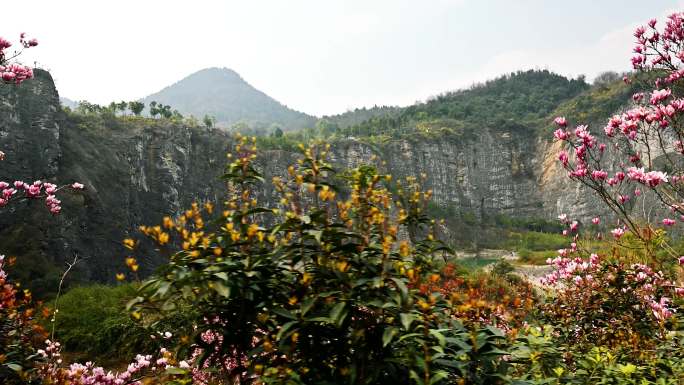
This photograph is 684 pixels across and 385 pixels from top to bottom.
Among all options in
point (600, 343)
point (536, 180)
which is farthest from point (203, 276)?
point (536, 180)

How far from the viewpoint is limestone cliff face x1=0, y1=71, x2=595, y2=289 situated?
20.9m

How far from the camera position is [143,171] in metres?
34.9

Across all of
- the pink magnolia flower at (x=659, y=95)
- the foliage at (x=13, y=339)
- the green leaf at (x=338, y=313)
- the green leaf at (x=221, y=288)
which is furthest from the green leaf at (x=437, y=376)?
the pink magnolia flower at (x=659, y=95)

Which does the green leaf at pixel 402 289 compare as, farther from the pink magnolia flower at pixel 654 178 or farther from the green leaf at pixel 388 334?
the pink magnolia flower at pixel 654 178

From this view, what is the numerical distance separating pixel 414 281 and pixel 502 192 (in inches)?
2745

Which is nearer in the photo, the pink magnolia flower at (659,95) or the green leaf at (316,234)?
the green leaf at (316,234)

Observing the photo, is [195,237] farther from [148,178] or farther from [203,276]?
[148,178]

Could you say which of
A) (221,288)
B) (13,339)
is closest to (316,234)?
(221,288)

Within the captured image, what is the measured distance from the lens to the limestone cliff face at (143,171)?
2088 centimetres

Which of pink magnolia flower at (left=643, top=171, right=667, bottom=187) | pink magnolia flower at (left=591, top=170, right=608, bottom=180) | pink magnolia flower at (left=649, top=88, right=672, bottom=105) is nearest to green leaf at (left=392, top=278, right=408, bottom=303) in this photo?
pink magnolia flower at (left=643, top=171, right=667, bottom=187)

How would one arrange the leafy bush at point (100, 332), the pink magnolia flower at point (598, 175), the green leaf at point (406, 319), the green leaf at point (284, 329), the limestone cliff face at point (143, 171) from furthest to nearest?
the limestone cliff face at point (143, 171), the leafy bush at point (100, 332), the pink magnolia flower at point (598, 175), the green leaf at point (284, 329), the green leaf at point (406, 319)

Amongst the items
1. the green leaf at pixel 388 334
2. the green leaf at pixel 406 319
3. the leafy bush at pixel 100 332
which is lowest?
the leafy bush at pixel 100 332

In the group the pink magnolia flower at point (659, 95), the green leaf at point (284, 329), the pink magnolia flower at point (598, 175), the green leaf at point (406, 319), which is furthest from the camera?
the pink magnolia flower at point (598, 175)

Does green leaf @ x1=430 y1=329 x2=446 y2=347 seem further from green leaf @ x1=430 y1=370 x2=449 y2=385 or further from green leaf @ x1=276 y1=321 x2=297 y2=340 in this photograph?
green leaf @ x1=276 y1=321 x2=297 y2=340
